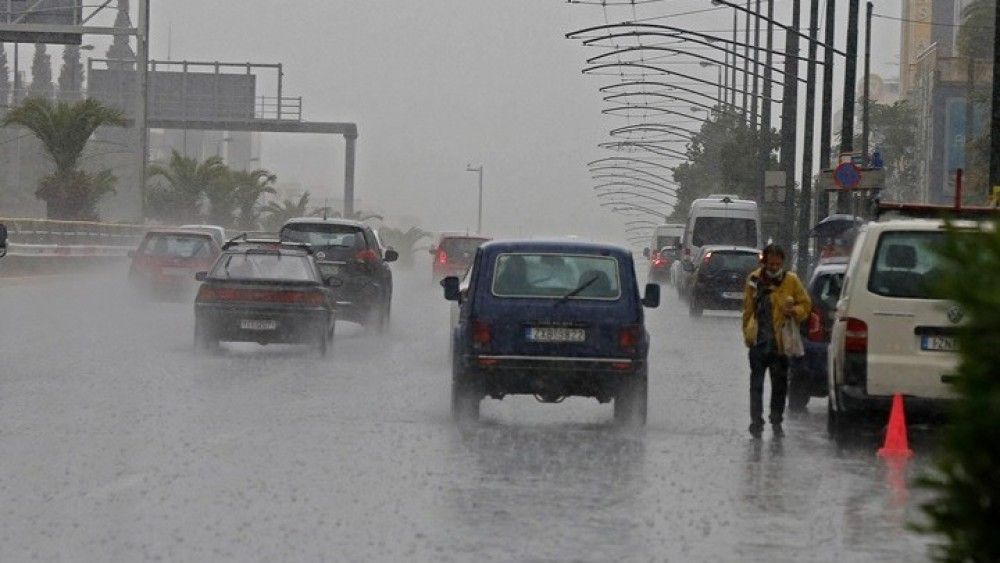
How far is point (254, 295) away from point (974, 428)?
22.8 meters

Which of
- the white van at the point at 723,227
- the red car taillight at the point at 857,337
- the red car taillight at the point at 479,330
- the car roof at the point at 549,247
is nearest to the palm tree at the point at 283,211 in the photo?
the white van at the point at 723,227

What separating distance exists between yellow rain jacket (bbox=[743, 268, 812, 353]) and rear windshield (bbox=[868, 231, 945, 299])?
1588 mm

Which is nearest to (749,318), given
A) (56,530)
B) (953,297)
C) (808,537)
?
(808,537)

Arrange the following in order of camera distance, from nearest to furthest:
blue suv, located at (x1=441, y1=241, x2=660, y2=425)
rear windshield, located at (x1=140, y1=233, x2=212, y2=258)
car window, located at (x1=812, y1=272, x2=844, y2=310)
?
blue suv, located at (x1=441, y1=241, x2=660, y2=425)
car window, located at (x1=812, y1=272, x2=844, y2=310)
rear windshield, located at (x1=140, y1=233, x2=212, y2=258)

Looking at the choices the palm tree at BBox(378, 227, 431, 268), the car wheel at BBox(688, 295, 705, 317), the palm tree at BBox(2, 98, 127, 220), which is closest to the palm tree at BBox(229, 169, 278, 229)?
the palm tree at BBox(378, 227, 431, 268)

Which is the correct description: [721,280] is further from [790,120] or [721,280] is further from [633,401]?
[633,401]

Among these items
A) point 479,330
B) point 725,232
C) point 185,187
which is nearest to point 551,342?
point 479,330

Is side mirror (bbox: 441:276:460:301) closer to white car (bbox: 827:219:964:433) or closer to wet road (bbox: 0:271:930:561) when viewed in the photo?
wet road (bbox: 0:271:930:561)

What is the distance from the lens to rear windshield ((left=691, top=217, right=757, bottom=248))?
56.5m

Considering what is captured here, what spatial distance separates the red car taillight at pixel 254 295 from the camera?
88.8ft

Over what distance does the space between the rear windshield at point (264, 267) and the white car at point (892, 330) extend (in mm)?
12076

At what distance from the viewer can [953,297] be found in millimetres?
4684

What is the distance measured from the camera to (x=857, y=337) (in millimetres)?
16203

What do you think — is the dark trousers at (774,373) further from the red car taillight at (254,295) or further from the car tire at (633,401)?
the red car taillight at (254,295)
